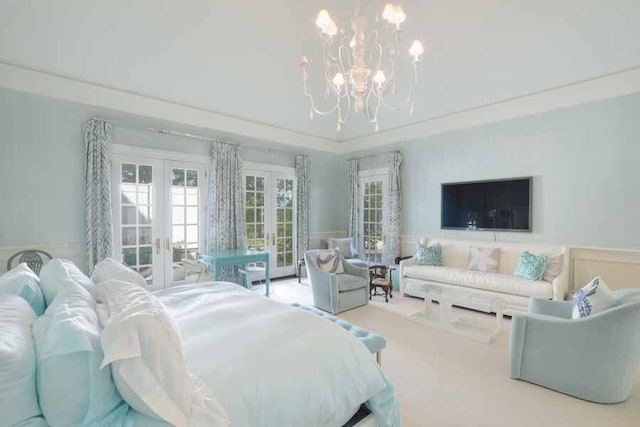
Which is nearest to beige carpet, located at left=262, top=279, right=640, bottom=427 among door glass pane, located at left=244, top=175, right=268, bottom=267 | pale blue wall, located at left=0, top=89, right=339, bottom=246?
door glass pane, located at left=244, top=175, right=268, bottom=267

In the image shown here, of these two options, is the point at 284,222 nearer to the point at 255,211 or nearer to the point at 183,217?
the point at 255,211

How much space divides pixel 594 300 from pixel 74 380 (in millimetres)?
3255

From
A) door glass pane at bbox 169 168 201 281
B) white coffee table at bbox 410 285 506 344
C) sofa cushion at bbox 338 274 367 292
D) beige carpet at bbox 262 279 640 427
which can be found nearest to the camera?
beige carpet at bbox 262 279 640 427

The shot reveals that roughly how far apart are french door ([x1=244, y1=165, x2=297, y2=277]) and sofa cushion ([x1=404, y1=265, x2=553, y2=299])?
259 cm

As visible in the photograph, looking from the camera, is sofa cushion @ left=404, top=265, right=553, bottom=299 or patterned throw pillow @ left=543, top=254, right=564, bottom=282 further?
patterned throw pillow @ left=543, top=254, right=564, bottom=282

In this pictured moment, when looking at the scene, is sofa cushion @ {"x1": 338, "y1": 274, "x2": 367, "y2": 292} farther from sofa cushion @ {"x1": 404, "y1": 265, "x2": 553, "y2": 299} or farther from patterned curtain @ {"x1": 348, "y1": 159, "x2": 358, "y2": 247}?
patterned curtain @ {"x1": 348, "y1": 159, "x2": 358, "y2": 247}

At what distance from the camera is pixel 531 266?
391 cm

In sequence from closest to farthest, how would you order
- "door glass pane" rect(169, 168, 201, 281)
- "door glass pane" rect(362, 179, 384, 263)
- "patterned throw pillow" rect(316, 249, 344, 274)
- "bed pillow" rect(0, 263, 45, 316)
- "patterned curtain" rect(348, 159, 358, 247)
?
1. "bed pillow" rect(0, 263, 45, 316)
2. "patterned throw pillow" rect(316, 249, 344, 274)
3. "door glass pane" rect(169, 168, 201, 281)
4. "door glass pane" rect(362, 179, 384, 263)
5. "patterned curtain" rect(348, 159, 358, 247)

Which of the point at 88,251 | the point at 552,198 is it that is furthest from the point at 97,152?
the point at 552,198

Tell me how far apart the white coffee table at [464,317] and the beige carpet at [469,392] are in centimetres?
10

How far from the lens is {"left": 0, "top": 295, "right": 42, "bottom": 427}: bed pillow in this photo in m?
0.89

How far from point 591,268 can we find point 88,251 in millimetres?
6764

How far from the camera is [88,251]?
3.96 m

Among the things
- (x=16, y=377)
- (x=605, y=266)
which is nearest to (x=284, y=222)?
(x=605, y=266)
